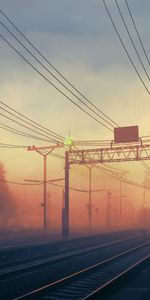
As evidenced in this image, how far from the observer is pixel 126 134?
48.4 meters

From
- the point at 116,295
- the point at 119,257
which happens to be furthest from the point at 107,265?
the point at 116,295

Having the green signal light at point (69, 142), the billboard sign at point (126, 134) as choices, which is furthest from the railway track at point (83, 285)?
the green signal light at point (69, 142)

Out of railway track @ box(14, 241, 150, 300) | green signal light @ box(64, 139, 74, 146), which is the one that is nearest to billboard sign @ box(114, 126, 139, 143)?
green signal light @ box(64, 139, 74, 146)

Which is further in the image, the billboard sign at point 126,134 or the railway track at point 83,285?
the billboard sign at point 126,134

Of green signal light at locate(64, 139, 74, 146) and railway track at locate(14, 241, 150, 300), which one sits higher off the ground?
green signal light at locate(64, 139, 74, 146)

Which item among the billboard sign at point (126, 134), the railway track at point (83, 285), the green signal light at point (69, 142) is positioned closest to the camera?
the railway track at point (83, 285)

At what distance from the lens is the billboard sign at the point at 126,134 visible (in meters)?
48.0

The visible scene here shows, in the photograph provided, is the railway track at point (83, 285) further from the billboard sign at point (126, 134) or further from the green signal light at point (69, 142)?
the green signal light at point (69, 142)

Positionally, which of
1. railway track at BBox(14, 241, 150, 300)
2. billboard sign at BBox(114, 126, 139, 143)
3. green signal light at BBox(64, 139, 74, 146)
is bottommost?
railway track at BBox(14, 241, 150, 300)

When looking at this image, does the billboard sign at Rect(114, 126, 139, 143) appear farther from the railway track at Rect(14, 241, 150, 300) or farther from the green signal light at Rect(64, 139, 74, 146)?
the railway track at Rect(14, 241, 150, 300)

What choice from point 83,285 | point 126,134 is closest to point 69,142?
point 126,134

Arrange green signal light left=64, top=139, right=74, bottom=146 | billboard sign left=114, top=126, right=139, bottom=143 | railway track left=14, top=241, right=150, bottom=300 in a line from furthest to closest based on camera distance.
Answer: green signal light left=64, top=139, right=74, bottom=146, billboard sign left=114, top=126, right=139, bottom=143, railway track left=14, top=241, right=150, bottom=300

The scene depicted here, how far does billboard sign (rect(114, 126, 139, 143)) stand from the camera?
48031 millimetres

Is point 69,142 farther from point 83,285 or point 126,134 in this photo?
point 83,285
